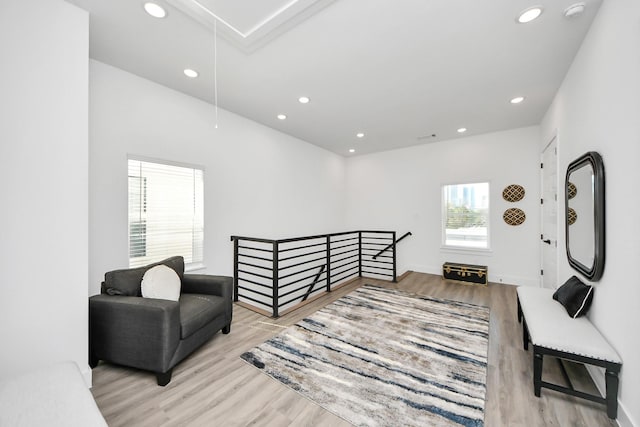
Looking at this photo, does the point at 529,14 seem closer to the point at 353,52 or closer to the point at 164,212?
the point at 353,52

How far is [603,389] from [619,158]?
1.60 metres

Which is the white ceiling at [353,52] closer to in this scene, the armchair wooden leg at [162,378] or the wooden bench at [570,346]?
the wooden bench at [570,346]

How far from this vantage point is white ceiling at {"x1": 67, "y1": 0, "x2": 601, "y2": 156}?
1.91m

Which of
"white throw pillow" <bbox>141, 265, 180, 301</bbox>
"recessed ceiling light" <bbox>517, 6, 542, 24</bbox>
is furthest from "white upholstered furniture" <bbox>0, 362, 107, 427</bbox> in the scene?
"recessed ceiling light" <bbox>517, 6, 542, 24</bbox>

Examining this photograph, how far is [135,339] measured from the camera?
6.40 ft

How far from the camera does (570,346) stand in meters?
1.70

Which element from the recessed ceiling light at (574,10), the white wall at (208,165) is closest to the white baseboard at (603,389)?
the recessed ceiling light at (574,10)

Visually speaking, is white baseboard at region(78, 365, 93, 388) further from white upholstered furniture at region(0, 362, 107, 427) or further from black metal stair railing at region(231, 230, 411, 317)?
black metal stair railing at region(231, 230, 411, 317)

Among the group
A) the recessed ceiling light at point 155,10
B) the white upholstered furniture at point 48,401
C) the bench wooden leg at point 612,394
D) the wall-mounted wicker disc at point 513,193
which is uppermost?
the recessed ceiling light at point 155,10

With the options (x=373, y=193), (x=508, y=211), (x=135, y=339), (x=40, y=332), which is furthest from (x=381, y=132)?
(x=40, y=332)

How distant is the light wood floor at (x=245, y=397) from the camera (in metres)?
1.62

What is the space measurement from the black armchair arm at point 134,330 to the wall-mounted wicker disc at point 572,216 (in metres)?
3.55

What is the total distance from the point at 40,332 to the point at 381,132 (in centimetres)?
481

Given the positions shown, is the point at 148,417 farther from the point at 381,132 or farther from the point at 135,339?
the point at 381,132
